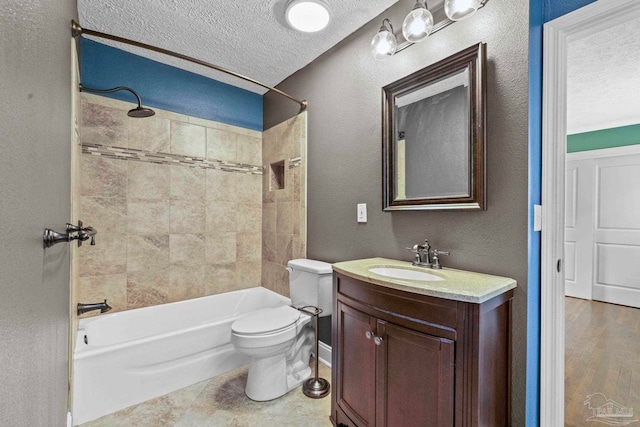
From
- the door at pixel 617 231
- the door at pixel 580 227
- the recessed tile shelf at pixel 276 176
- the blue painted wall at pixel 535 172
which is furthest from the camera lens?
the door at pixel 580 227

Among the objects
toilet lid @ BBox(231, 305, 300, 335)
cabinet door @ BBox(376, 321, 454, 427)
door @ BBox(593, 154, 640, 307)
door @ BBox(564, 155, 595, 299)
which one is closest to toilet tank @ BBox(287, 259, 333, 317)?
toilet lid @ BBox(231, 305, 300, 335)

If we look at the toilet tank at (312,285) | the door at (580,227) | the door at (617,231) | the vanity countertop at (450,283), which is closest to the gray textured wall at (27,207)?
the vanity countertop at (450,283)

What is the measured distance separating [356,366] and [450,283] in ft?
1.97

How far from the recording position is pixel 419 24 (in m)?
1.46

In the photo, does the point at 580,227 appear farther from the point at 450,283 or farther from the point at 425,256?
the point at 450,283

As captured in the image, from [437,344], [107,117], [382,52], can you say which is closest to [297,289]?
[437,344]

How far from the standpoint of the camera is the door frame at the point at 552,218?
1252mm

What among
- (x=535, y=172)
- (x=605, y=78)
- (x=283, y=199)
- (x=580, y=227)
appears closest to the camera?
(x=535, y=172)

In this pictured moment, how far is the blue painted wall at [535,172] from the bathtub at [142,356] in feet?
5.78

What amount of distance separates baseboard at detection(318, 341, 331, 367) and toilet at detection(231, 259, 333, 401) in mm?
91

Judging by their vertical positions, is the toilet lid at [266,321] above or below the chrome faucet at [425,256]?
below

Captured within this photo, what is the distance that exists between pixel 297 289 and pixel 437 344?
1.22m

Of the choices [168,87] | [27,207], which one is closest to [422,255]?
[27,207]

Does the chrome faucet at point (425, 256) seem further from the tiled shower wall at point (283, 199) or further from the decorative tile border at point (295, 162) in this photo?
the decorative tile border at point (295, 162)
